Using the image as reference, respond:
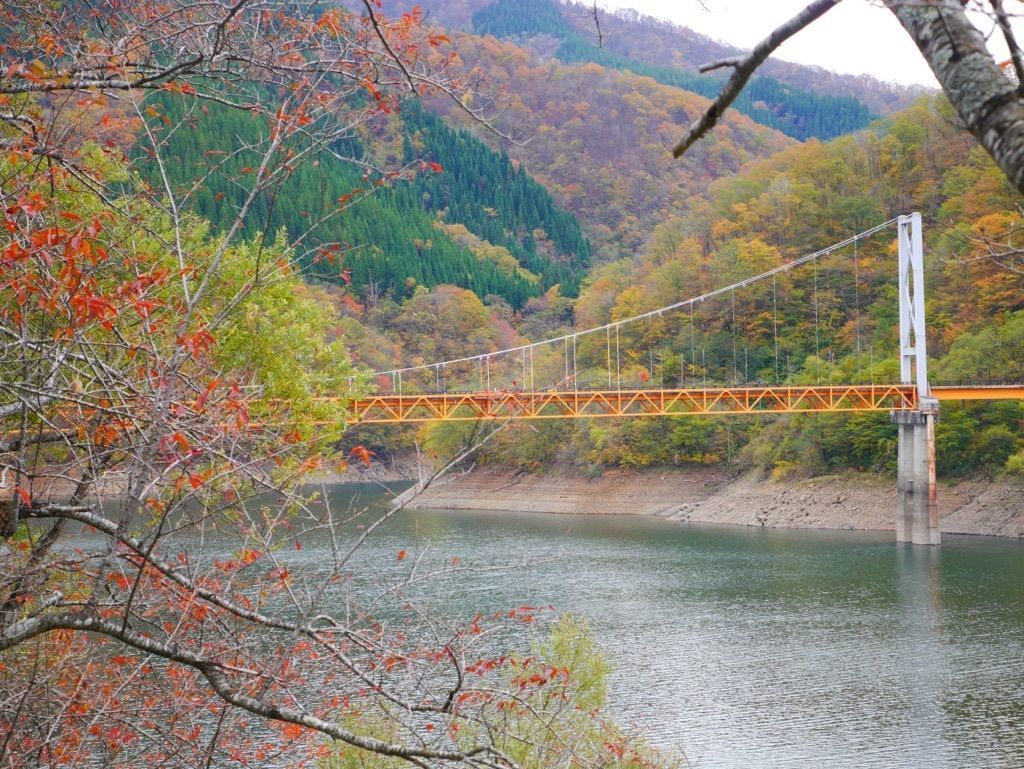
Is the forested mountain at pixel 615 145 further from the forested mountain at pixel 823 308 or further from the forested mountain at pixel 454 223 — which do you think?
the forested mountain at pixel 823 308

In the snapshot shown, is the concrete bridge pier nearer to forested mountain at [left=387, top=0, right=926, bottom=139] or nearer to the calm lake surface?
the calm lake surface

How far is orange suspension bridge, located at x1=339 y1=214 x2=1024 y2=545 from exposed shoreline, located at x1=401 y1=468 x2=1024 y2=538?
2091mm

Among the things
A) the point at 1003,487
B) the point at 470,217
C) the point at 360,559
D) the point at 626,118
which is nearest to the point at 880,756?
the point at 360,559

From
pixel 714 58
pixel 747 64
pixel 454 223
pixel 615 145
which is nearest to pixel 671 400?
pixel 747 64

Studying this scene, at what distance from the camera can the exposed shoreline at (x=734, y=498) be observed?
26.9 metres

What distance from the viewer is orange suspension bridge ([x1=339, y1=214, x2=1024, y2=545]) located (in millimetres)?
25250

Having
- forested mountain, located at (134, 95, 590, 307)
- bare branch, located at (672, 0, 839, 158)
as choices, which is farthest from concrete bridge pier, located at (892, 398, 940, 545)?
forested mountain, located at (134, 95, 590, 307)

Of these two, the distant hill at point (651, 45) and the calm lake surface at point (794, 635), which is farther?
the distant hill at point (651, 45)

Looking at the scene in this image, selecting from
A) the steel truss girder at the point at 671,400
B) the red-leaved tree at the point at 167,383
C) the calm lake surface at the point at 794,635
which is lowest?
the calm lake surface at the point at 794,635

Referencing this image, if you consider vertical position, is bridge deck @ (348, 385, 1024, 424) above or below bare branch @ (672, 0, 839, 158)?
below

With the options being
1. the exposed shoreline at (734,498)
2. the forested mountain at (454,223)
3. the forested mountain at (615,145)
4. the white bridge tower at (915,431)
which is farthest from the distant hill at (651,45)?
the white bridge tower at (915,431)

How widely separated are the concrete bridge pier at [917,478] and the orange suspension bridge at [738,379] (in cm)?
3

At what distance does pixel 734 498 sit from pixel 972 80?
102 ft

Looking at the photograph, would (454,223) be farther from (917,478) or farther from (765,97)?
(917,478)
